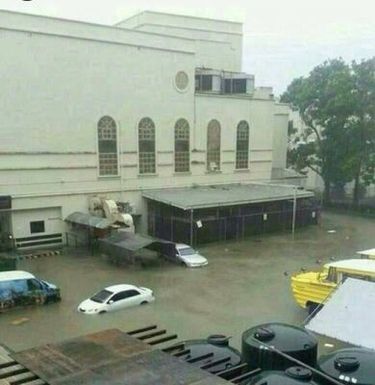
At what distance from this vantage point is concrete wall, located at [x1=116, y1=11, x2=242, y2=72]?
4172 centimetres

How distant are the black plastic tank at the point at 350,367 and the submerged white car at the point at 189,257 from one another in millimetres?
15725

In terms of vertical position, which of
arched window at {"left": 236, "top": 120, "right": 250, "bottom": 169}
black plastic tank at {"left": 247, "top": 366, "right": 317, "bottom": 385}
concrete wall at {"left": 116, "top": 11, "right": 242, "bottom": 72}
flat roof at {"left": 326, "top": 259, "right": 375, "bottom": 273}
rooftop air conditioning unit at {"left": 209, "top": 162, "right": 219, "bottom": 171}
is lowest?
flat roof at {"left": 326, "top": 259, "right": 375, "bottom": 273}

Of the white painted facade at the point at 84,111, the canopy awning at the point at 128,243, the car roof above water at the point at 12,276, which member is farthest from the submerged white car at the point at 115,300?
Answer: the white painted facade at the point at 84,111

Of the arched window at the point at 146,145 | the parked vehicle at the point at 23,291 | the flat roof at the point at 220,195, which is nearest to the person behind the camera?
the parked vehicle at the point at 23,291

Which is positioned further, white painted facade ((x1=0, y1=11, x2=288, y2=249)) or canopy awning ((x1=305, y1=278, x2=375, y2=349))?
white painted facade ((x1=0, y1=11, x2=288, y2=249))

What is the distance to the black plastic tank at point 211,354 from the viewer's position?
31.1 feet

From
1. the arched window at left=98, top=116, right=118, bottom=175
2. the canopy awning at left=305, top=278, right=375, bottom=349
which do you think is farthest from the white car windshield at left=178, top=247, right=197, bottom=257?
the canopy awning at left=305, top=278, right=375, bottom=349

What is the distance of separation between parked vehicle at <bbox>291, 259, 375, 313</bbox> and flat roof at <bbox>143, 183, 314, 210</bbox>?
12145mm

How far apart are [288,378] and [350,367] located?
73.6 inches

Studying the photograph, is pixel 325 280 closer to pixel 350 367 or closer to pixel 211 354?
pixel 350 367

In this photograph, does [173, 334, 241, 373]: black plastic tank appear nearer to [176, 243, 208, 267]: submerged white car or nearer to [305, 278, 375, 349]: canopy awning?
[305, 278, 375, 349]: canopy awning

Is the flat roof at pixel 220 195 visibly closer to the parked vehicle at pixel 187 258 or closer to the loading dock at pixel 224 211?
the loading dock at pixel 224 211

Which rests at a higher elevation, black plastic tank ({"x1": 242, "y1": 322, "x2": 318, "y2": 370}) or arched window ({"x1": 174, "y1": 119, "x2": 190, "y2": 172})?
arched window ({"x1": 174, "y1": 119, "x2": 190, "y2": 172})

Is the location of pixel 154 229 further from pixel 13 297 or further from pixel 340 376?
pixel 340 376
